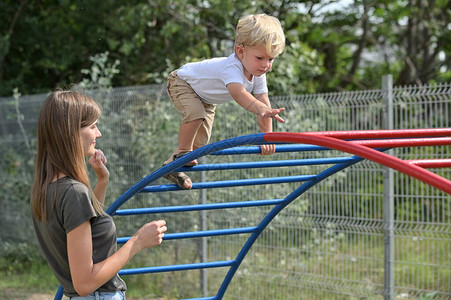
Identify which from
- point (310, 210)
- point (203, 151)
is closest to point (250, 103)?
point (203, 151)

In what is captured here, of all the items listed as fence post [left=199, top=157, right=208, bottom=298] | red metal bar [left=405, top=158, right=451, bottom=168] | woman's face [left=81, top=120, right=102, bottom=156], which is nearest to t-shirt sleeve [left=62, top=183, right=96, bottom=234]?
woman's face [left=81, top=120, right=102, bottom=156]

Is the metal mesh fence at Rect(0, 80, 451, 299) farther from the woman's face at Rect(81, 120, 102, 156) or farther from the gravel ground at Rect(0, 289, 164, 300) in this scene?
the woman's face at Rect(81, 120, 102, 156)

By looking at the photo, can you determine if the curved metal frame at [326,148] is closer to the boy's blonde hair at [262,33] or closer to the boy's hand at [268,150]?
the boy's hand at [268,150]

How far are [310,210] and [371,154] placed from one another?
367 centimetres

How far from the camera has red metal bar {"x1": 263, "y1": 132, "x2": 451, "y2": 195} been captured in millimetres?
1836

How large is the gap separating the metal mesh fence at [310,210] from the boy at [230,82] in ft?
6.71

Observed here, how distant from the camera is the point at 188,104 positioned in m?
3.29

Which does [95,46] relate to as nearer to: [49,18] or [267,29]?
[49,18]

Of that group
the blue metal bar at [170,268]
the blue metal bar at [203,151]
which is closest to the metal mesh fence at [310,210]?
the blue metal bar at [170,268]

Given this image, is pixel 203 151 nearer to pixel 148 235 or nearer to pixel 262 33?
pixel 148 235

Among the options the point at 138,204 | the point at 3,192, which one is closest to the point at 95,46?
the point at 3,192

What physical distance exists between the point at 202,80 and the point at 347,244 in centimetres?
272

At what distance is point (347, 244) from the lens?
215 inches

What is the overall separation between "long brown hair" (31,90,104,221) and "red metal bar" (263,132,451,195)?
2.23 ft
